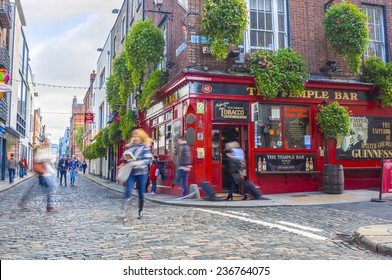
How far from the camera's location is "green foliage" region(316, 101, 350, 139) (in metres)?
12.3

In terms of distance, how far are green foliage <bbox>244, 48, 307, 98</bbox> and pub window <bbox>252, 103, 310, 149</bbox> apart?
654 mm

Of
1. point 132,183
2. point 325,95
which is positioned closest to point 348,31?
point 325,95

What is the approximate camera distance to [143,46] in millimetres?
13977

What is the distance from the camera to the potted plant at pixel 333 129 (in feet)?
39.0

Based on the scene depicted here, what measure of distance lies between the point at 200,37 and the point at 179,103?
2.39m

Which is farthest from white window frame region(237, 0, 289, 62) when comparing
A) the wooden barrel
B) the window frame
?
the wooden barrel

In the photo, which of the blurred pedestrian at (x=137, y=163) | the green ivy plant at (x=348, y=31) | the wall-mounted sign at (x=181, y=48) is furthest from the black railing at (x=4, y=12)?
the blurred pedestrian at (x=137, y=163)

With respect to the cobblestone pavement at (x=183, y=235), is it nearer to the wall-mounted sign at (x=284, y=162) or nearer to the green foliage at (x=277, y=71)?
the wall-mounted sign at (x=284, y=162)

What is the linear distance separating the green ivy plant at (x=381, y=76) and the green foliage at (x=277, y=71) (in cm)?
308

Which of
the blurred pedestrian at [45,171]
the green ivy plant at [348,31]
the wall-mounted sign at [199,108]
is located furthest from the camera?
the green ivy plant at [348,31]

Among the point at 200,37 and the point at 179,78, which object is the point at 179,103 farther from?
the point at 200,37

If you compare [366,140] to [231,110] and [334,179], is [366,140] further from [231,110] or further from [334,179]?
[231,110]

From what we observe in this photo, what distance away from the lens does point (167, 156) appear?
14.4 meters

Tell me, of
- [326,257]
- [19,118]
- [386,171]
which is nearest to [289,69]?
[386,171]
